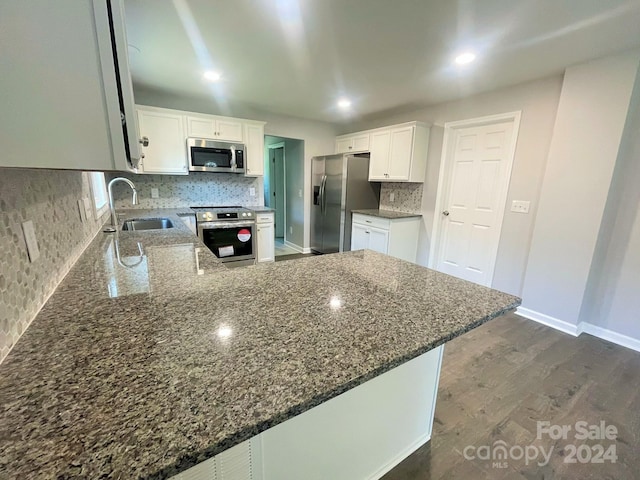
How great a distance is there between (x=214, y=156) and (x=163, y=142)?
0.59 metres

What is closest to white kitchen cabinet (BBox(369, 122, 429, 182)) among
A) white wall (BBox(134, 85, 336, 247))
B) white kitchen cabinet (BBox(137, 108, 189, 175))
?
white wall (BBox(134, 85, 336, 247))

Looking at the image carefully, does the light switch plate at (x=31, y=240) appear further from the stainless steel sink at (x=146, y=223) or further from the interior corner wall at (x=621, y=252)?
the interior corner wall at (x=621, y=252)

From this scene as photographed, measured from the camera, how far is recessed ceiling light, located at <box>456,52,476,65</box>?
7.13 feet

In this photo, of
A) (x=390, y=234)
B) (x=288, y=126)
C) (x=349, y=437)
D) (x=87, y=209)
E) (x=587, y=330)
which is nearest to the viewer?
(x=349, y=437)

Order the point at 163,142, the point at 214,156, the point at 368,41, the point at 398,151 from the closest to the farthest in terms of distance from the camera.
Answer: the point at 368,41 < the point at 163,142 < the point at 214,156 < the point at 398,151

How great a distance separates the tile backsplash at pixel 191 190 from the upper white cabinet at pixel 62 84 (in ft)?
11.4

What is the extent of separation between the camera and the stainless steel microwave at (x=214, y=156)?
334 centimetres

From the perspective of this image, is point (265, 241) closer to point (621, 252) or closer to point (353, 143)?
point (353, 143)

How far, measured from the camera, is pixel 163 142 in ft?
10.7

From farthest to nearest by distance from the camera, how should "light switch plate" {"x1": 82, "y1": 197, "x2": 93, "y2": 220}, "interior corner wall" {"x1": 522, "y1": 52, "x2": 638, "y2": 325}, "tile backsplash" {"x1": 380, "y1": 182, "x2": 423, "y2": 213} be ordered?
"tile backsplash" {"x1": 380, "y1": 182, "x2": 423, "y2": 213}
"interior corner wall" {"x1": 522, "y1": 52, "x2": 638, "y2": 325}
"light switch plate" {"x1": 82, "y1": 197, "x2": 93, "y2": 220}

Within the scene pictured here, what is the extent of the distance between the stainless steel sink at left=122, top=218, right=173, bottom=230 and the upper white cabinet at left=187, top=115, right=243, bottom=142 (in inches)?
50.3

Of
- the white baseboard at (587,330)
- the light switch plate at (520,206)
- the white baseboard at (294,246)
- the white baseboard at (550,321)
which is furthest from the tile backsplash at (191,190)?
the white baseboard at (587,330)

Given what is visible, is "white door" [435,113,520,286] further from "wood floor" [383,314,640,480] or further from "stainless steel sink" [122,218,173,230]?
"stainless steel sink" [122,218,173,230]

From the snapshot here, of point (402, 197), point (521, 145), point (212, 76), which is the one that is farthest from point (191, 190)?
point (521, 145)
